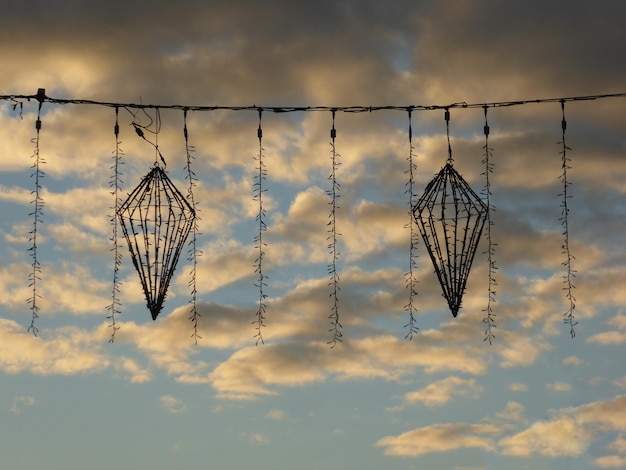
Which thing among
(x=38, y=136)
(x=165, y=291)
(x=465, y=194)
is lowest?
(x=165, y=291)

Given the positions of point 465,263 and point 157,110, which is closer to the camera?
point 465,263

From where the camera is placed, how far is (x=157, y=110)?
1728cm

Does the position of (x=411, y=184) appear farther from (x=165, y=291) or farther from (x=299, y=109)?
(x=165, y=291)

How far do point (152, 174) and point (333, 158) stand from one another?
2.81 meters

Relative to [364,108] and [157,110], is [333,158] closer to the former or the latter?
[364,108]

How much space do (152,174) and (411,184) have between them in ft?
13.0

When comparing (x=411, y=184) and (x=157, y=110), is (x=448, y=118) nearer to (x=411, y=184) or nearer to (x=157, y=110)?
(x=411, y=184)

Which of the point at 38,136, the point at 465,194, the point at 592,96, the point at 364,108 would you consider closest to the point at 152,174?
the point at 38,136

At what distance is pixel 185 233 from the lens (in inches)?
623

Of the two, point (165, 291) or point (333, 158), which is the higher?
point (333, 158)

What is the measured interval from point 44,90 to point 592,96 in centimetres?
833

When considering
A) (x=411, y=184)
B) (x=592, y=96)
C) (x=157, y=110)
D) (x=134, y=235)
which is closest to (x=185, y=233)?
(x=134, y=235)

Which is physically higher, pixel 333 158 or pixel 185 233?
pixel 333 158

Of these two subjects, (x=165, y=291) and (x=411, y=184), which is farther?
(x=411, y=184)
